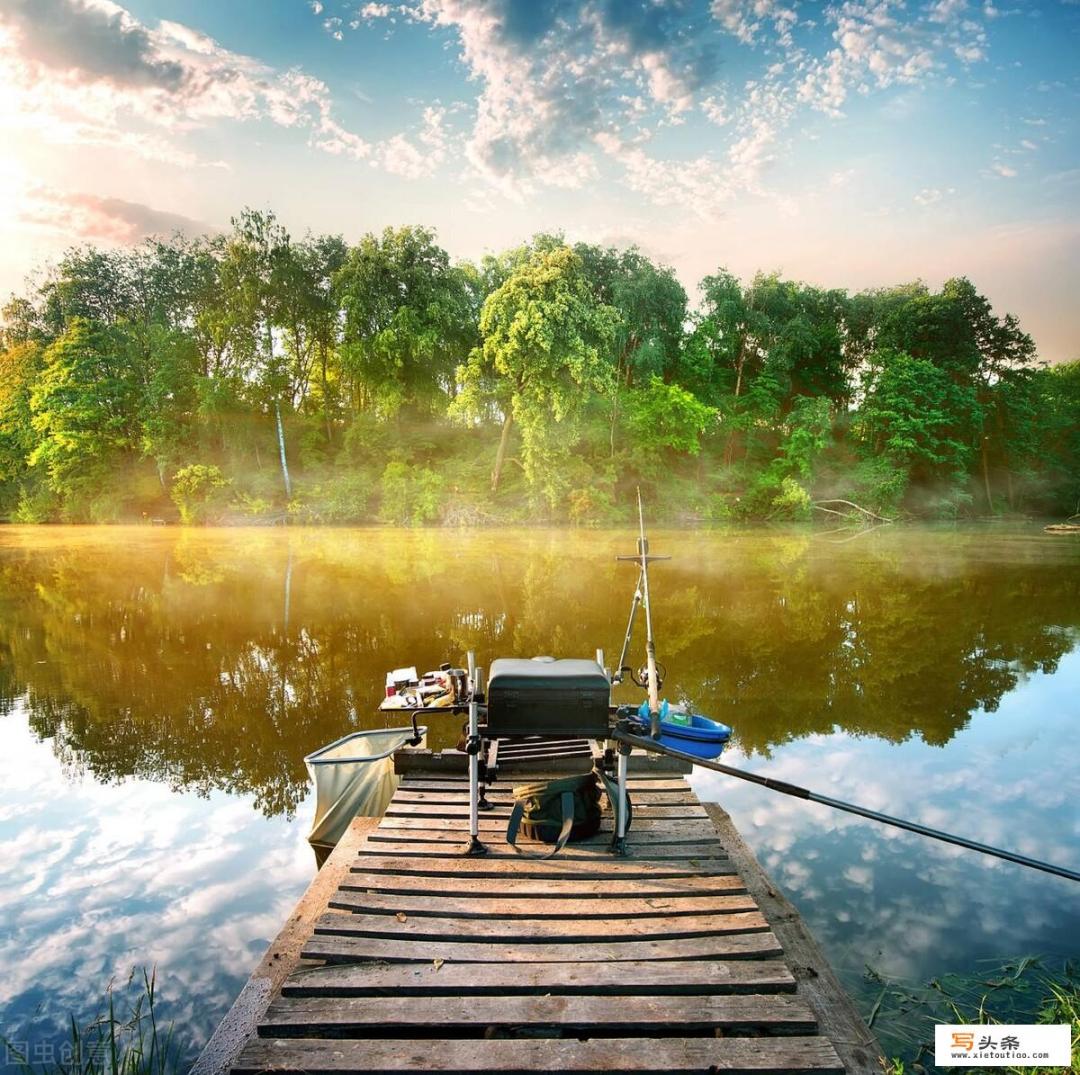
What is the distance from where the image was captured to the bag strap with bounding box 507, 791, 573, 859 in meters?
4.21

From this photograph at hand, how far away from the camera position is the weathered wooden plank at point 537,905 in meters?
3.65

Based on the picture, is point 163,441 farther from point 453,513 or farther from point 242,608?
point 242,608

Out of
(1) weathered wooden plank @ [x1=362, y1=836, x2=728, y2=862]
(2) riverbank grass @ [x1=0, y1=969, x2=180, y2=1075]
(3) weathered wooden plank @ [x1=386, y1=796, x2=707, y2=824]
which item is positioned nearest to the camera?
(2) riverbank grass @ [x1=0, y1=969, x2=180, y2=1075]

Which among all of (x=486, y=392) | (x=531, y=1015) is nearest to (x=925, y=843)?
(x=531, y=1015)

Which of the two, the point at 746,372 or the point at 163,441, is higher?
the point at 746,372

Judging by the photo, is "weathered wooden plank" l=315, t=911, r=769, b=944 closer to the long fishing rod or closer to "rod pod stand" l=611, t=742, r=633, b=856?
"rod pod stand" l=611, t=742, r=633, b=856

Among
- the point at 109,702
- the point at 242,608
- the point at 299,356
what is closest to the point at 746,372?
the point at 299,356

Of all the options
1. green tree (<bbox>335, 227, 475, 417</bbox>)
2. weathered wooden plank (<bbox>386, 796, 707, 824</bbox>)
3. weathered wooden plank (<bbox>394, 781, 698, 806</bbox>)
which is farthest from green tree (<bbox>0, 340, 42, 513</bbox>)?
weathered wooden plank (<bbox>386, 796, 707, 824</bbox>)

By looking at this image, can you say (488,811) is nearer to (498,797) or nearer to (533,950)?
(498,797)

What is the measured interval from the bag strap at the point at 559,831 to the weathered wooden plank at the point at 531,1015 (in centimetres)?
118

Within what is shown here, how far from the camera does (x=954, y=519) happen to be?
130 feet

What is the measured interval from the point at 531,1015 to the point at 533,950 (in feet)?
1.45

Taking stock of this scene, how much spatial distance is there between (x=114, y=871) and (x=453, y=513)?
1153 inches

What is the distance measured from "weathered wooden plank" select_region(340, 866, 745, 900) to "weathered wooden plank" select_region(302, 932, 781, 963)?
1.32ft
